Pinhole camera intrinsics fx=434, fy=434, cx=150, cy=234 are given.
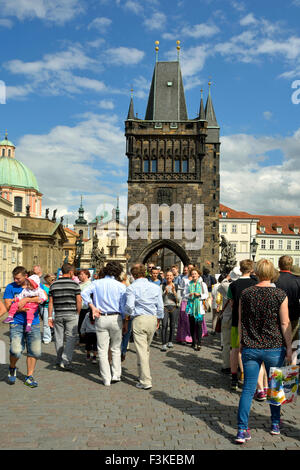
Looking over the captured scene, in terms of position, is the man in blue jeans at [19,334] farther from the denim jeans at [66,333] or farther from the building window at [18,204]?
the building window at [18,204]

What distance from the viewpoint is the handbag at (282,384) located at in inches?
161

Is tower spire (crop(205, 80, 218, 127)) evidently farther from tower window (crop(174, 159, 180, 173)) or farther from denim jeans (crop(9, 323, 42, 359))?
denim jeans (crop(9, 323, 42, 359))

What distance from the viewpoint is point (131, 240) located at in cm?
3591

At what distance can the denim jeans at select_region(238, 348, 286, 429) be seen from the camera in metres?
4.12

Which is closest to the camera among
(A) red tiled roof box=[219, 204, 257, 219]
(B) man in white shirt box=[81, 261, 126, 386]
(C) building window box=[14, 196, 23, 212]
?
(B) man in white shirt box=[81, 261, 126, 386]

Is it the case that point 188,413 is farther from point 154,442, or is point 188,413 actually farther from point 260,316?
point 260,316

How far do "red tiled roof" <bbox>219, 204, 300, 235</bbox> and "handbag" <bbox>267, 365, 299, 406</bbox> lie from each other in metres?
66.3

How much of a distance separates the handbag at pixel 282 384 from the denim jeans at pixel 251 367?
3.7 inches

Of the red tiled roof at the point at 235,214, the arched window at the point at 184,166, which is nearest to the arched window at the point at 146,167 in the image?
the arched window at the point at 184,166

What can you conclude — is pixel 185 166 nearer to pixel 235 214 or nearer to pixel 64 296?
pixel 64 296

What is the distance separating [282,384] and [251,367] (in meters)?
0.32

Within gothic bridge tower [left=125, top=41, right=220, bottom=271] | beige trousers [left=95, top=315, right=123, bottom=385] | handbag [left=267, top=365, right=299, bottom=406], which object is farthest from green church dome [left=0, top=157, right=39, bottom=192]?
handbag [left=267, top=365, right=299, bottom=406]
